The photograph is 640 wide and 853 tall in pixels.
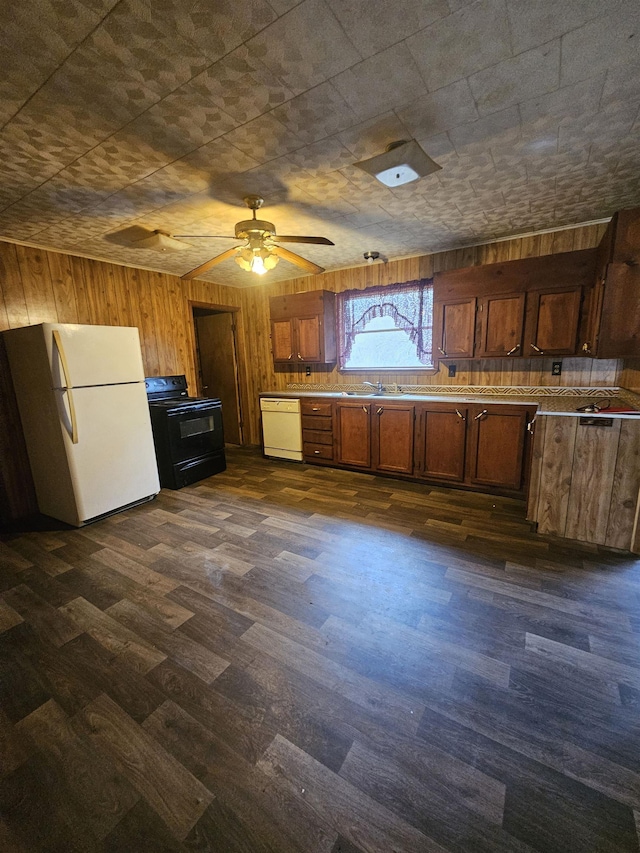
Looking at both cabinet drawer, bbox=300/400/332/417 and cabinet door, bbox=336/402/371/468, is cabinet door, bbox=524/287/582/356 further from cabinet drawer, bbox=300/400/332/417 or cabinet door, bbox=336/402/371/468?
cabinet drawer, bbox=300/400/332/417

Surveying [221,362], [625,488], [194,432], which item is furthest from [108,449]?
[625,488]

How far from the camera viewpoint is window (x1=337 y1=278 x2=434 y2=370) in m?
3.85

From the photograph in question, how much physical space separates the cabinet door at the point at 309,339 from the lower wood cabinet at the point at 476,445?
1556 mm

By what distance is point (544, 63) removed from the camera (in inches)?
52.7

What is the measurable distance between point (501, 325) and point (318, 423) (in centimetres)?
223

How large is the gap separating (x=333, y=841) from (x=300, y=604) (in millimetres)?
980

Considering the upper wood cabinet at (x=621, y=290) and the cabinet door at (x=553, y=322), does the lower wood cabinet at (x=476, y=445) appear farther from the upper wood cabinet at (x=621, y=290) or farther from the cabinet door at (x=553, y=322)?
the upper wood cabinet at (x=621, y=290)

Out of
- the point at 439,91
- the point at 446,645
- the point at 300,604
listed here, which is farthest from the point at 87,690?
the point at 439,91

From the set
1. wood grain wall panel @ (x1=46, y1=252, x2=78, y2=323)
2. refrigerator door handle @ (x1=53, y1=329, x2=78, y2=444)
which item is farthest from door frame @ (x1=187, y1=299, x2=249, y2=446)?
refrigerator door handle @ (x1=53, y1=329, x2=78, y2=444)

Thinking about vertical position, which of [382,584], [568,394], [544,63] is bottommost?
[382,584]

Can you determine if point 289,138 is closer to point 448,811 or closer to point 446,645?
point 446,645

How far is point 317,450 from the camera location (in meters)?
4.36

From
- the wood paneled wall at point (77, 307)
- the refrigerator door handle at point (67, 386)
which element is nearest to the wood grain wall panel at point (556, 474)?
the refrigerator door handle at point (67, 386)

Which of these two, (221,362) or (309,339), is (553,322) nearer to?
(309,339)
